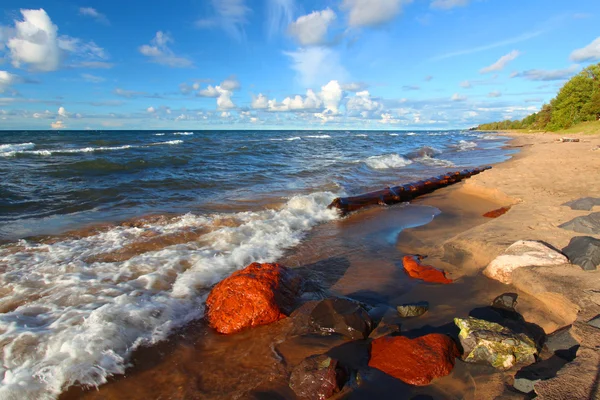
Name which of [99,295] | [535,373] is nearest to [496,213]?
[535,373]

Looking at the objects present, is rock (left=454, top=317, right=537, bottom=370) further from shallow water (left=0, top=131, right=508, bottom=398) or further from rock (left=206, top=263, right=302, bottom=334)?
rock (left=206, top=263, right=302, bottom=334)

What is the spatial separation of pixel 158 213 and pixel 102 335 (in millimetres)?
5781

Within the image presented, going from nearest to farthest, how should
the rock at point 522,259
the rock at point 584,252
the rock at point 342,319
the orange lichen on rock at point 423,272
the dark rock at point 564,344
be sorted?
1. the dark rock at point 564,344
2. the rock at point 342,319
3. the rock at point 584,252
4. the rock at point 522,259
5. the orange lichen on rock at point 423,272

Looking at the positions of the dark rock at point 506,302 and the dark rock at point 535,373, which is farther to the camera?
the dark rock at point 506,302

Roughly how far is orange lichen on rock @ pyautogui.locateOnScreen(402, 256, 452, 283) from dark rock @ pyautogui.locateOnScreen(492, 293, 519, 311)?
802 mm

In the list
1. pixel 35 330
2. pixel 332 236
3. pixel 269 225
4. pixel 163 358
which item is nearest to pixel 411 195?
pixel 332 236

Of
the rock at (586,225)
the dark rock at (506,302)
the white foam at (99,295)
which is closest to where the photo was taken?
the white foam at (99,295)

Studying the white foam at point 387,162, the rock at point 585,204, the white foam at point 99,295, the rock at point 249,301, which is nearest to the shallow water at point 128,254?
the white foam at point 99,295

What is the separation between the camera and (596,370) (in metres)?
2.52

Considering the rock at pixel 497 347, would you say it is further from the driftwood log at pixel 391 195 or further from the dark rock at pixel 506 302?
the driftwood log at pixel 391 195

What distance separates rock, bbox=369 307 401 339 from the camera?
3.64 metres

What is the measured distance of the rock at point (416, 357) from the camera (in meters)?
2.93

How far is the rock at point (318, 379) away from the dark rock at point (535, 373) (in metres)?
1.52

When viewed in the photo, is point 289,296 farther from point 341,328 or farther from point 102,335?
point 102,335
